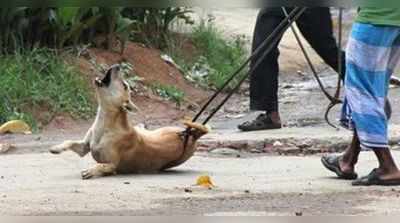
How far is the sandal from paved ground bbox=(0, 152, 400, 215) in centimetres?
115

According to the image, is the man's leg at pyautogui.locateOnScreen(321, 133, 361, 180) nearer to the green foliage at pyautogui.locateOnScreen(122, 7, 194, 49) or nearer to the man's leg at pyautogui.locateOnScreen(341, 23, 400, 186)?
the man's leg at pyautogui.locateOnScreen(341, 23, 400, 186)

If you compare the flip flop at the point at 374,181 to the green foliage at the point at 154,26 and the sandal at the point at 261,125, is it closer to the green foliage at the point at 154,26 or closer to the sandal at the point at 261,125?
the sandal at the point at 261,125

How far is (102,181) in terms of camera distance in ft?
15.3

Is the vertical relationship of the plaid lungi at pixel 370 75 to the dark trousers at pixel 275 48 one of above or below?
above

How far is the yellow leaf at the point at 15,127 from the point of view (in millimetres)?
6898

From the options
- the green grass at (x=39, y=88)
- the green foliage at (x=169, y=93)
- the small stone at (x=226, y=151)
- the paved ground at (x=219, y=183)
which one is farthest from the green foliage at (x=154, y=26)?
the small stone at (x=226, y=151)

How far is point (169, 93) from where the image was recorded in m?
9.02

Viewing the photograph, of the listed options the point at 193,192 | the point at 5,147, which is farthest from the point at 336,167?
the point at 5,147

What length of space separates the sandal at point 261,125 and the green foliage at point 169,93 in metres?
2.16

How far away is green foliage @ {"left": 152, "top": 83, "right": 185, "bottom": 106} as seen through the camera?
8.94 meters

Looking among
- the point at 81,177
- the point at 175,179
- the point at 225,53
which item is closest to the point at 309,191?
the point at 175,179

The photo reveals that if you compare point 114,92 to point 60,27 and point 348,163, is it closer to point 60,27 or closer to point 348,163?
point 348,163

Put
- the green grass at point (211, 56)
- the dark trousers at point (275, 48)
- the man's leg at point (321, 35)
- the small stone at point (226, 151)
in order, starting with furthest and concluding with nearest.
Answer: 1. the green grass at point (211, 56)
2. the man's leg at point (321, 35)
3. the dark trousers at point (275, 48)
4. the small stone at point (226, 151)

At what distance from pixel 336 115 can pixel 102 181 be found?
3281 mm
